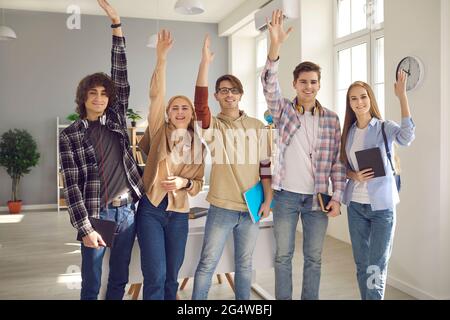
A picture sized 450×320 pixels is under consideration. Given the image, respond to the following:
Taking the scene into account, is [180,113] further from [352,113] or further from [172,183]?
[352,113]

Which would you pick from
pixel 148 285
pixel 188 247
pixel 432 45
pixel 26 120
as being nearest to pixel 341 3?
pixel 432 45

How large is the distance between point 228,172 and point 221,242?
37 cm

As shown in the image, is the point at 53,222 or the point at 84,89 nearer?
the point at 84,89

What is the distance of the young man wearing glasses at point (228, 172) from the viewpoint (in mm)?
2178

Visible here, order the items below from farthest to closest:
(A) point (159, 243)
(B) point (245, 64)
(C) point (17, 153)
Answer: (B) point (245, 64) < (C) point (17, 153) < (A) point (159, 243)

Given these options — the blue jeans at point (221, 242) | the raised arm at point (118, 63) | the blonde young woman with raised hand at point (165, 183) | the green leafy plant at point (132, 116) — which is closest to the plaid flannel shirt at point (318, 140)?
the blue jeans at point (221, 242)

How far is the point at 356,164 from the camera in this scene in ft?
7.65

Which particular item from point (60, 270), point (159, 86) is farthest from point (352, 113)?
point (60, 270)

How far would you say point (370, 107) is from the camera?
2354 mm

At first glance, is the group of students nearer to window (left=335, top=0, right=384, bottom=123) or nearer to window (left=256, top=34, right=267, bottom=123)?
window (left=335, top=0, right=384, bottom=123)

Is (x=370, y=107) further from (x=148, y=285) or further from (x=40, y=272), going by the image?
(x=40, y=272)

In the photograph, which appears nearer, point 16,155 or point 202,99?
point 202,99

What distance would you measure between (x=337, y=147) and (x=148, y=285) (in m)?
1.24

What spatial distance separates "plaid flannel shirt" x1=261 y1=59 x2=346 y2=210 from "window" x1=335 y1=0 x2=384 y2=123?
228 centimetres
